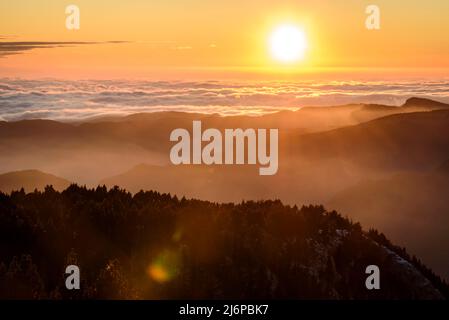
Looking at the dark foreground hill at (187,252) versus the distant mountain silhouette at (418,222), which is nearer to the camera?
the dark foreground hill at (187,252)

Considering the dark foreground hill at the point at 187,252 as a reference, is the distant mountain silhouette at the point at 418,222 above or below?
above

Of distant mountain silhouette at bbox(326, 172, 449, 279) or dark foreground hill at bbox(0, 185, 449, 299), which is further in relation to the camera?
distant mountain silhouette at bbox(326, 172, 449, 279)

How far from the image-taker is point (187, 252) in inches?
881

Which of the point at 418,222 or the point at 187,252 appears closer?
the point at 187,252

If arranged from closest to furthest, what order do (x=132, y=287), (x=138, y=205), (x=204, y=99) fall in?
(x=132, y=287) < (x=138, y=205) < (x=204, y=99)

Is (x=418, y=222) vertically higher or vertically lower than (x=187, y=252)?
higher

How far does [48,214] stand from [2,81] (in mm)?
89681

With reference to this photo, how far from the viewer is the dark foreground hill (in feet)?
64.4

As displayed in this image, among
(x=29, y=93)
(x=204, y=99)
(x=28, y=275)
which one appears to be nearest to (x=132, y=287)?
(x=28, y=275)

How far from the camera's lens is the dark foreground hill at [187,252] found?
19.6m

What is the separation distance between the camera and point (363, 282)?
81.8ft

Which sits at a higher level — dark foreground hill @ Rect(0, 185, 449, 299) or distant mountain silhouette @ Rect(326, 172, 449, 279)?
distant mountain silhouette @ Rect(326, 172, 449, 279)
